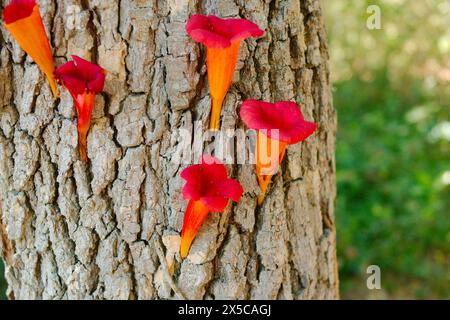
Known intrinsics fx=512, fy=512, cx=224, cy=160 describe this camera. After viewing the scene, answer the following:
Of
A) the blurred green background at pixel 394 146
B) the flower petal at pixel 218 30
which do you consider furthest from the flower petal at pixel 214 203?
the blurred green background at pixel 394 146

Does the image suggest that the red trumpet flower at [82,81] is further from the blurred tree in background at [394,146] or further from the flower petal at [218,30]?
the blurred tree in background at [394,146]

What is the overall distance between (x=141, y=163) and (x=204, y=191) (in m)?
0.22

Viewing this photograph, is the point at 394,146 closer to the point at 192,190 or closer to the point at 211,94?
the point at 211,94

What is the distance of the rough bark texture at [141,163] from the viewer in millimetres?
1359

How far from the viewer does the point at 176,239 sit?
1443 mm

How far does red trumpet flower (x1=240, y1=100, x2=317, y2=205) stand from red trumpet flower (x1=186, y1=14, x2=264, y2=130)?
0.10 meters

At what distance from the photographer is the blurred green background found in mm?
3023

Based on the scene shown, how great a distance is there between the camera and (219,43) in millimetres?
1184

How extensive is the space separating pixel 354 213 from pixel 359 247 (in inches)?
10.1

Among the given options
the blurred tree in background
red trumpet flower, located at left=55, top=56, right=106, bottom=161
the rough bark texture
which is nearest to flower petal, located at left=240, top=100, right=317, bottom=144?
the rough bark texture

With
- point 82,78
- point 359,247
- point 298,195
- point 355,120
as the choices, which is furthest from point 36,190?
point 355,120

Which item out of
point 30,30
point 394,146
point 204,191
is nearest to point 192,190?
point 204,191

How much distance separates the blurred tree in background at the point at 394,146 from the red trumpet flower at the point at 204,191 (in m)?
1.88
